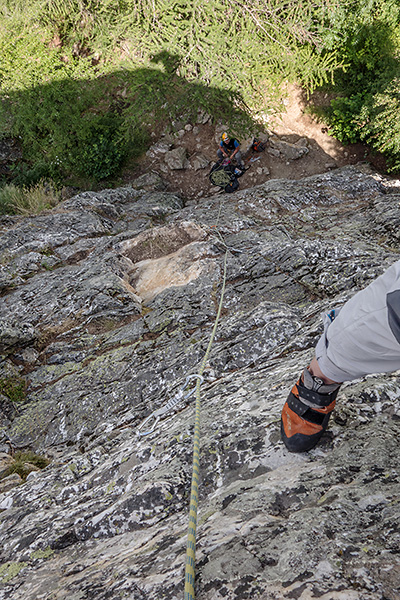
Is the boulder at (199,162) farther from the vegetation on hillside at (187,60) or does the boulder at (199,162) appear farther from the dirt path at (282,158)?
the vegetation on hillside at (187,60)

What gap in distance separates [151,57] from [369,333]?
941 cm

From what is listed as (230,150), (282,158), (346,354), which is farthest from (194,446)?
(282,158)

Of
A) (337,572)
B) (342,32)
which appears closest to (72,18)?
(342,32)

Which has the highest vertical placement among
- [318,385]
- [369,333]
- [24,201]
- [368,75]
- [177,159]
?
[368,75]

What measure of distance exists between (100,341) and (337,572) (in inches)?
145

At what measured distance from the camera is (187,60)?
8.29 m

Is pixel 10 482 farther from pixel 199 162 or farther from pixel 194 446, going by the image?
pixel 199 162

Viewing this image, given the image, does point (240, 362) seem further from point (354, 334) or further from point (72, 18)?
point (72, 18)

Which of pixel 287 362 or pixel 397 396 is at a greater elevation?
pixel 397 396

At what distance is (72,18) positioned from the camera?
8.88 metres

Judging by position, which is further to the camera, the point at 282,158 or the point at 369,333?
the point at 282,158

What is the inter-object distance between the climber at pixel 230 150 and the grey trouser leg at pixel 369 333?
1013 cm

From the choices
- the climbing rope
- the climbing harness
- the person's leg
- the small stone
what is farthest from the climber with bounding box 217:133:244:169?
the small stone

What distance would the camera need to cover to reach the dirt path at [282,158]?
37.4ft
